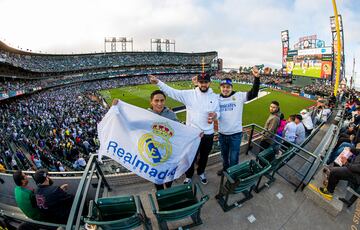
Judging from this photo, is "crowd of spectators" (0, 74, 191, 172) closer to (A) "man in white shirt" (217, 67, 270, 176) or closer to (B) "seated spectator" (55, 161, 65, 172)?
(B) "seated spectator" (55, 161, 65, 172)

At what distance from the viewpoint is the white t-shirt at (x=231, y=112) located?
3.56 meters

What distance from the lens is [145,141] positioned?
10.0 feet

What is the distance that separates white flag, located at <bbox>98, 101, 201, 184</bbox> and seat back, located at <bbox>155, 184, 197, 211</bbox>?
0.37 metres

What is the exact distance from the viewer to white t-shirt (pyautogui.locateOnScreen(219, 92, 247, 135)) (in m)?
3.56

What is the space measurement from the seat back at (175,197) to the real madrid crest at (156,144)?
548 mm

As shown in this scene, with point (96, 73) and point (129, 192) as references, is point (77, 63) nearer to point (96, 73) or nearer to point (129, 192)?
point (96, 73)

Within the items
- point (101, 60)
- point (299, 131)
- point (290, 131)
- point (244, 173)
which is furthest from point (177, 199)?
point (101, 60)

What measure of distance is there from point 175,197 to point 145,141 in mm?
1055

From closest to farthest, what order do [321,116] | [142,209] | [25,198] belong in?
[142,209] → [25,198] → [321,116]

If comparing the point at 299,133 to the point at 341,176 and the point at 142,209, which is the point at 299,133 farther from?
the point at 142,209

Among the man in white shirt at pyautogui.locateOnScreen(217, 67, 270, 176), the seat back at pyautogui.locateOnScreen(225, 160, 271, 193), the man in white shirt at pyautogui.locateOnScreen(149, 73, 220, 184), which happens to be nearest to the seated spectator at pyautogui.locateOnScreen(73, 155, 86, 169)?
the man in white shirt at pyautogui.locateOnScreen(149, 73, 220, 184)

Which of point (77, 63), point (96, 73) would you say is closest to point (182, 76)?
point (96, 73)

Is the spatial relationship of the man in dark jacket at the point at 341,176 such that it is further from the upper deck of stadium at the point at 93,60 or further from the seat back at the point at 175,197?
the upper deck of stadium at the point at 93,60

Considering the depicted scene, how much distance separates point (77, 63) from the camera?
214 ft
